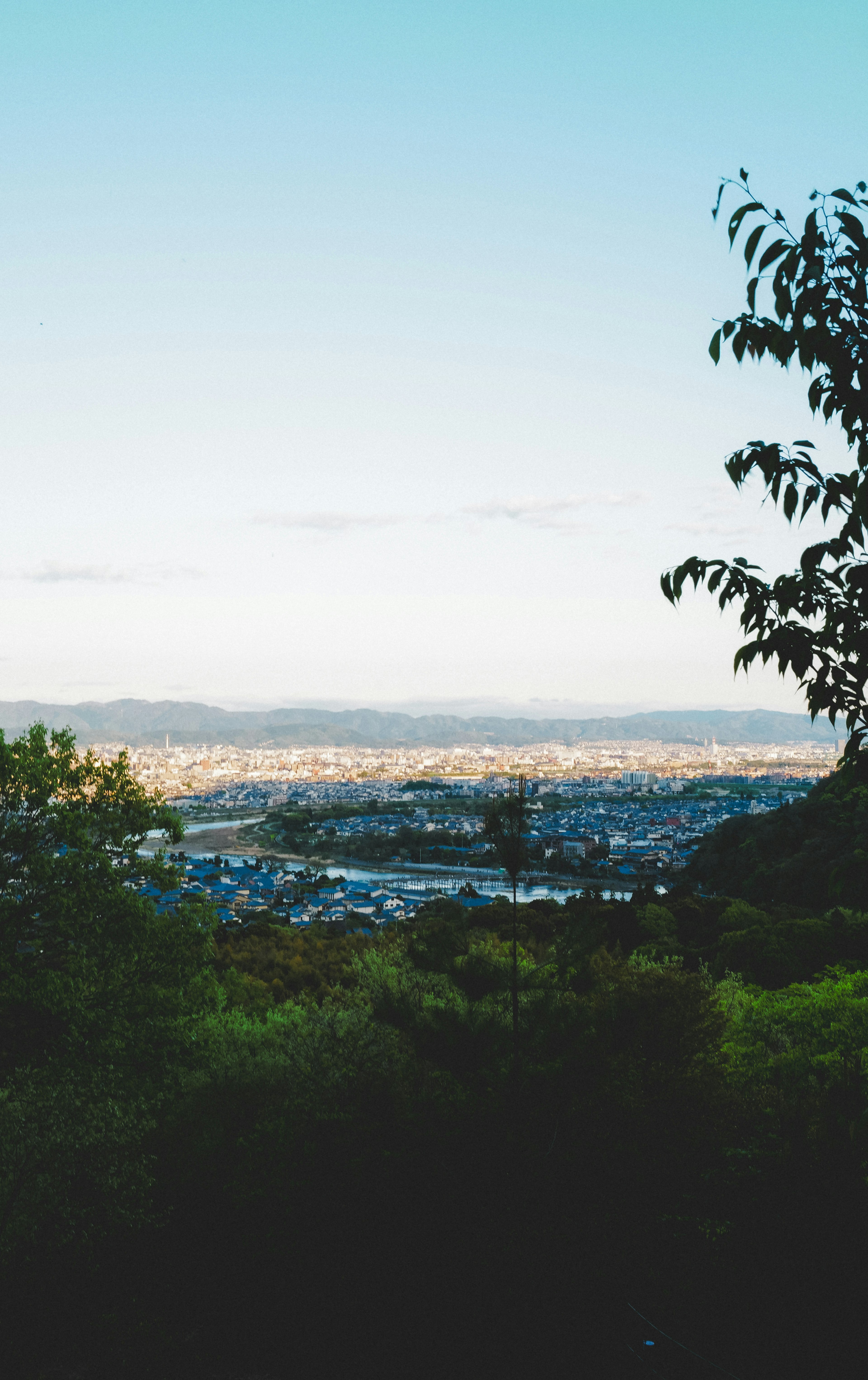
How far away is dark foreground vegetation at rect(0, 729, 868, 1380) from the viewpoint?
29.3 ft

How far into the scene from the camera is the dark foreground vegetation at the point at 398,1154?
8938mm

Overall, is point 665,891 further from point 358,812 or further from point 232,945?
point 358,812

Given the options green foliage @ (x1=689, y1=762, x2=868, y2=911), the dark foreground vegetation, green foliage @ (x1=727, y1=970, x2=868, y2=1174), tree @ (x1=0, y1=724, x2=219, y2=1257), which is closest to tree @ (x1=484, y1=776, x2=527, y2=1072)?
the dark foreground vegetation

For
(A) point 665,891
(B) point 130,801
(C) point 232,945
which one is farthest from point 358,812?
(B) point 130,801

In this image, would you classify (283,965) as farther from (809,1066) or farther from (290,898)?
(290,898)

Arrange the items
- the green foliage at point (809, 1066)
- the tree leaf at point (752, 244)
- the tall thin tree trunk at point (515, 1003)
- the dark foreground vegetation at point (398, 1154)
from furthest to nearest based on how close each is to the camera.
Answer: the tall thin tree trunk at point (515, 1003)
the green foliage at point (809, 1066)
the dark foreground vegetation at point (398, 1154)
the tree leaf at point (752, 244)

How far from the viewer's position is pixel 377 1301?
31.2ft

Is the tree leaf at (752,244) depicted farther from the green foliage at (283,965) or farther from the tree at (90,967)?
the green foliage at (283,965)

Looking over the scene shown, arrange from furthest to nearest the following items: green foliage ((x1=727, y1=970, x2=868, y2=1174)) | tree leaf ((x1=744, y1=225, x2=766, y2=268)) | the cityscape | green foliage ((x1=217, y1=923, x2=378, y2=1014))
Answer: the cityscape < green foliage ((x1=217, y1=923, x2=378, y2=1014)) < green foliage ((x1=727, y1=970, x2=868, y2=1174)) < tree leaf ((x1=744, y1=225, x2=766, y2=268))

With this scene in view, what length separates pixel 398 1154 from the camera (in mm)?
10234

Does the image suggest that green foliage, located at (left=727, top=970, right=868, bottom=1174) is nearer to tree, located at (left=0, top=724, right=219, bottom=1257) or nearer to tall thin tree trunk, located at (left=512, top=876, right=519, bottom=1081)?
tall thin tree trunk, located at (left=512, top=876, right=519, bottom=1081)

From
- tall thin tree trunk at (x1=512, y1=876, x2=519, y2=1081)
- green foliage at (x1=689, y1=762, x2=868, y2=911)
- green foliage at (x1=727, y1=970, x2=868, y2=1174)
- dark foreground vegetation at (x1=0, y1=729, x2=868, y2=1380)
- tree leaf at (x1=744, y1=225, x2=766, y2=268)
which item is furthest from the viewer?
green foliage at (x1=689, y1=762, x2=868, y2=911)

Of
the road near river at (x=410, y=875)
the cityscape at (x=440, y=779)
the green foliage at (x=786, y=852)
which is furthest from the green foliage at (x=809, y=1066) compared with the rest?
the cityscape at (x=440, y=779)

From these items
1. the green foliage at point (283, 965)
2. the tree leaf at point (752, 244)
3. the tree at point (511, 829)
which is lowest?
the green foliage at point (283, 965)
